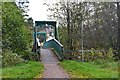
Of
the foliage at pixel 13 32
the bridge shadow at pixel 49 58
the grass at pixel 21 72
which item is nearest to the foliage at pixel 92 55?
the bridge shadow at pixel 49 58

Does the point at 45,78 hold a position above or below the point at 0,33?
below

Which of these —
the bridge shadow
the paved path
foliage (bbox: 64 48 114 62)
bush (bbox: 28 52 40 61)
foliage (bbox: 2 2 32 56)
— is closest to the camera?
the paved path

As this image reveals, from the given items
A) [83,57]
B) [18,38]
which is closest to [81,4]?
[83,57]

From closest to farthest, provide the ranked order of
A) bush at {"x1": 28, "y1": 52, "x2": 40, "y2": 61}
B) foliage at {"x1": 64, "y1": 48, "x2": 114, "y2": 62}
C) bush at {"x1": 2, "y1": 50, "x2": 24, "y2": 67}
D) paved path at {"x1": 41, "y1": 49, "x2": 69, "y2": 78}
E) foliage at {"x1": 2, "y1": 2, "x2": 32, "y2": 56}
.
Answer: paved path at {"x1": 41, "y1": 49, "x2": 69, "y2": 78} < bush at {"x1": 2, "y1": 50, "x2": 24, "y2": 67} < foliage at {"x1": 2, "y1": 2, "x2": 32, "y2": 56} < foliage at {"x1": 64, "y1": 48, "x2": 114, "y2": 62} < bush at {"x1": 28, "y1": 52, "x2": 40, "y2": 61}

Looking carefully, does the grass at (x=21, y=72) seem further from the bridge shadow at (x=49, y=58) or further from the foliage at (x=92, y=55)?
the foliage at (x=92, y=55)

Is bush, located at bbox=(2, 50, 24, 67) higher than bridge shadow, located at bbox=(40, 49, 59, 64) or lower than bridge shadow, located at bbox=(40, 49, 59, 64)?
higher

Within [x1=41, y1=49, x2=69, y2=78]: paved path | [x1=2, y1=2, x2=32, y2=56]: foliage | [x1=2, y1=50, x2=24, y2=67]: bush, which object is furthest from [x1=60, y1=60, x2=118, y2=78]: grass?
[x1=2, y1=2, x2=32, y2=56]: foliage

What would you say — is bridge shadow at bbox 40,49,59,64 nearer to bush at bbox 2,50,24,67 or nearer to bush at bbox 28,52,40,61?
bush at bbox 28,52,40,61

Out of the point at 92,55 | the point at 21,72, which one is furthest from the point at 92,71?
the point at 92,55

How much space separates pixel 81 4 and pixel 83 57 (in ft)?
9.53

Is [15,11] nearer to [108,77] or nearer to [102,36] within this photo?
[102,36]

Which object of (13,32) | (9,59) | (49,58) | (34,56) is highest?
(13,32)

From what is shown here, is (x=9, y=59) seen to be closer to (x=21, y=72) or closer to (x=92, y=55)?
(x=21, y=72)

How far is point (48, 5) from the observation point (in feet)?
56.5
